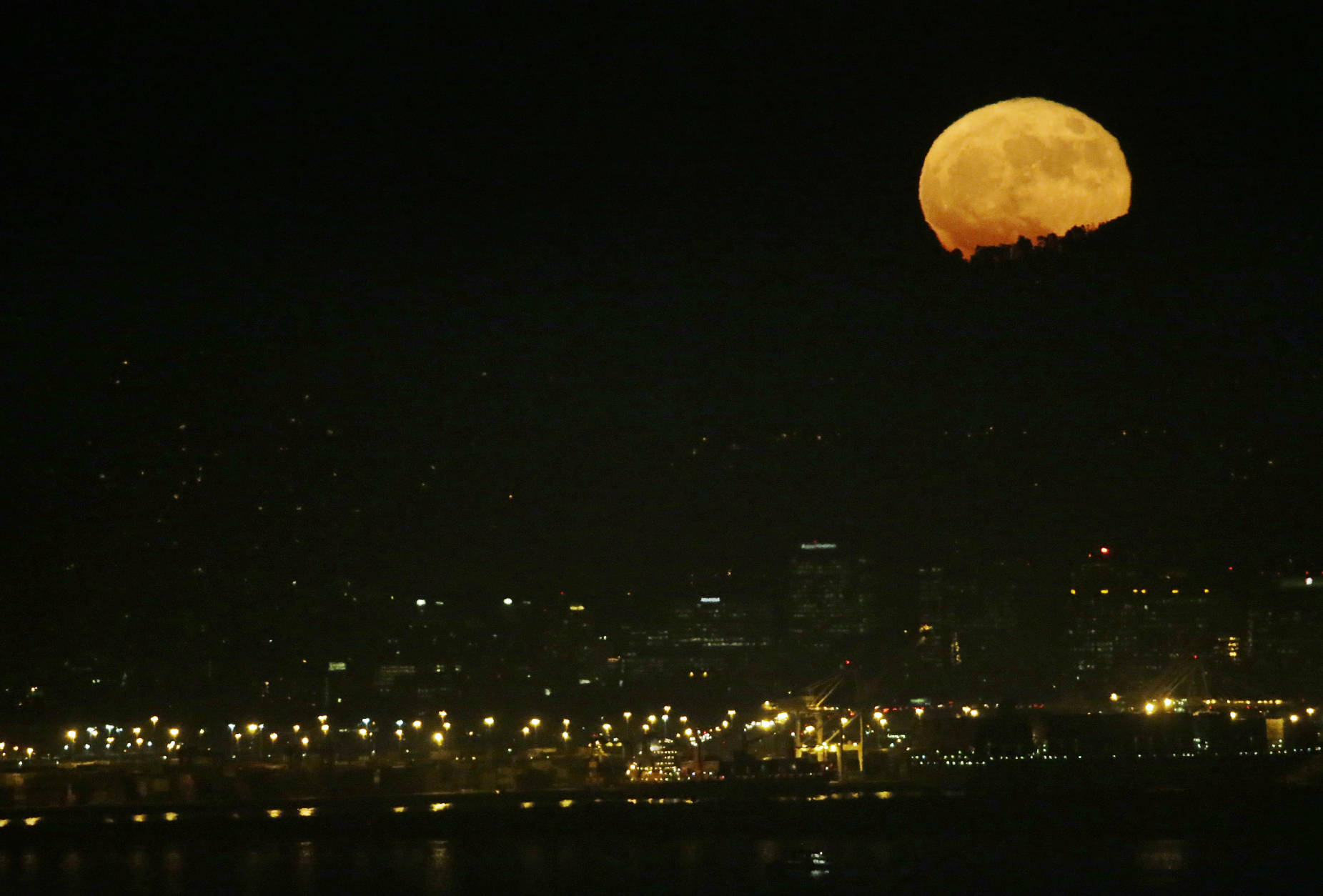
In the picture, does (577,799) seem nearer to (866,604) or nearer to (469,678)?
(469,678)

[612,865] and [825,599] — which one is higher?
[825,599]

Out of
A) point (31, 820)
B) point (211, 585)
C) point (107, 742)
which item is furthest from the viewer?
point (107, 742)

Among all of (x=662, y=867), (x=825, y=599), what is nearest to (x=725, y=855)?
(x=662, y=867)

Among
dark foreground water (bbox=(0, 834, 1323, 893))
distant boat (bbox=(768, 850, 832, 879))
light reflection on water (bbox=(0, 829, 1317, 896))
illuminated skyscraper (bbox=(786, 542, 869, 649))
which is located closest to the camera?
dark foreground water (bbox=(0, 834, 1323, 893))

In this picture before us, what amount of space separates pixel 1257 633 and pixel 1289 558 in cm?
674

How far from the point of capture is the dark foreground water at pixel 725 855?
1251 centimetres

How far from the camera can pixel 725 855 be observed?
14.1 m

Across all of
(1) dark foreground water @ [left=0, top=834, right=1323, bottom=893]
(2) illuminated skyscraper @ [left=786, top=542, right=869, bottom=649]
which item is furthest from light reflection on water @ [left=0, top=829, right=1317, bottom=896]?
(2) illuminated skyscraper @ [left=786, top=542, right=869, bottom=649]

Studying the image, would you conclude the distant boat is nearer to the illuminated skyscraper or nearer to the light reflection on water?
the light reflection on water

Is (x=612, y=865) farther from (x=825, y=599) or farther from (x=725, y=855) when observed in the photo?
(x=825, y=599)

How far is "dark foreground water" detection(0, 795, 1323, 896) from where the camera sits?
12508 millimetres

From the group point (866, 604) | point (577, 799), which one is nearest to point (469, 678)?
point (866, 604)

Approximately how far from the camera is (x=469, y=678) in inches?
2076

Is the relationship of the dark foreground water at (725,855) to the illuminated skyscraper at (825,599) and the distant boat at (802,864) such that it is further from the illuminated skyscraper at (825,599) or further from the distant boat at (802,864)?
the illuminated skyscraper at (825,599)
